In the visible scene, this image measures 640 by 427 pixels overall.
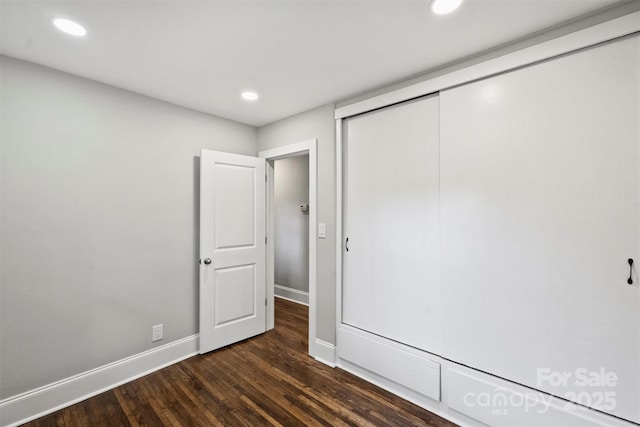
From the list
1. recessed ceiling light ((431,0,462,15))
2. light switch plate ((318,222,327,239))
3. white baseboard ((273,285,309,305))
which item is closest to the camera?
recessed ceiling light ((431,0,462,15))

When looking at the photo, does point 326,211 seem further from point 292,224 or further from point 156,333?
point 292,224

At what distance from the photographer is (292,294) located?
4641 millimetres

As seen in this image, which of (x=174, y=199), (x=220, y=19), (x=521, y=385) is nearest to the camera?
(x=220, y=19)

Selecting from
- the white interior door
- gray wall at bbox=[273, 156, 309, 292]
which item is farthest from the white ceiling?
gray wall at bbox=[273, 156, 309, 292]

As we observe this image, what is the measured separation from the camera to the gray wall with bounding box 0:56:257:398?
190 cm

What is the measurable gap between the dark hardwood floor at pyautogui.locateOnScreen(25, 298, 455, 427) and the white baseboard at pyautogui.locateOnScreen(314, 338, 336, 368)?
7cm

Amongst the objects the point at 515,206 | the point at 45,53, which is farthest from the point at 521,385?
the point at 45,53

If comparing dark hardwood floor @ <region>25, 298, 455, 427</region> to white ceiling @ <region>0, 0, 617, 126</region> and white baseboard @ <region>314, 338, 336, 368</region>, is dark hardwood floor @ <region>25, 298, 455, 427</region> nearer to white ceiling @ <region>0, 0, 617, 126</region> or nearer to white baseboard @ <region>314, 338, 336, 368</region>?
white baseboard @ <region>314, 338, 336, 368</region>

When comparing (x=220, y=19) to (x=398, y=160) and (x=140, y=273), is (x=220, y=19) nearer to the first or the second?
(x=398, y=160)

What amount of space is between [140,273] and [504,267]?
2885 mm

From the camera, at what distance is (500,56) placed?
177 cm

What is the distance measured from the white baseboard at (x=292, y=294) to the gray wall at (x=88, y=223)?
6.25ft

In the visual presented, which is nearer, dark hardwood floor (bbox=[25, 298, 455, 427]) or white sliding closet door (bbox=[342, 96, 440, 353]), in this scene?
dark hardwood floor (bbox=[25, 298, 455, 427])

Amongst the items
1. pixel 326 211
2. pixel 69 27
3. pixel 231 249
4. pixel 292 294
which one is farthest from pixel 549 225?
pixel 292 294
